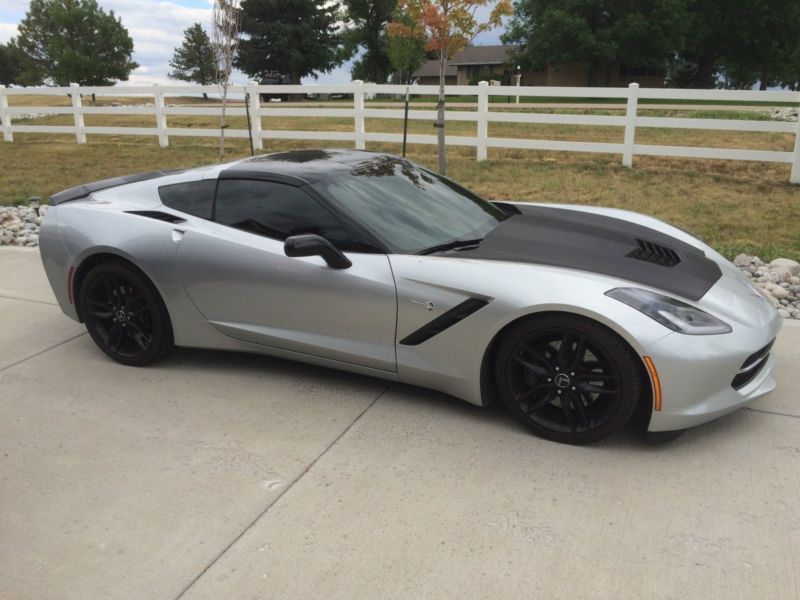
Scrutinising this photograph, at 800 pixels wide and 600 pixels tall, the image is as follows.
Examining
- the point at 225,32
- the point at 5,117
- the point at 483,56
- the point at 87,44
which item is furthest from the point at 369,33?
the point at 225,32

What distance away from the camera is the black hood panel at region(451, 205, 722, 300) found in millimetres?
3465

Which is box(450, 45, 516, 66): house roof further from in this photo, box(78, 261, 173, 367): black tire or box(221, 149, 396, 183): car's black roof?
box(78, 261, 173, 367): black tire

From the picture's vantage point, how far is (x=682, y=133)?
54.6 ft

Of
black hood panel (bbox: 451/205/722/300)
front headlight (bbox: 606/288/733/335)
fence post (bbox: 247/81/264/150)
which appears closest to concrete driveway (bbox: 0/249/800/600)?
front headlight (bbox: 606/288/733/335)

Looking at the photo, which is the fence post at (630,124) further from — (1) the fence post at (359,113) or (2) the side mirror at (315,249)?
(2) the side mirror at (315,249)

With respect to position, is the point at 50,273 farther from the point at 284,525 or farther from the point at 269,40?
the point at 269,40

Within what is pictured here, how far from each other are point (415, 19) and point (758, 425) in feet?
26.5

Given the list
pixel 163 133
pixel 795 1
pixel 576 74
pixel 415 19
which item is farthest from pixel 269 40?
pixel 415 19

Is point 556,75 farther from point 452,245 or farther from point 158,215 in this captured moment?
point 452,245

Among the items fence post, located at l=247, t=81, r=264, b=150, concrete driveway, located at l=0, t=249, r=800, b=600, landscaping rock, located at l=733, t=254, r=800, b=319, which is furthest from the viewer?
fence post, located at l=247, t=81, r=264, b=150

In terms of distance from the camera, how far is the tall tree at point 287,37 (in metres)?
62.5

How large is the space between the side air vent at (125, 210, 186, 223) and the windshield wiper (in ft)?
5.14

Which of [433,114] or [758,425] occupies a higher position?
[433,114]

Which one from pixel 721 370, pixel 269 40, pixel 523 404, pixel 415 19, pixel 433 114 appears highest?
pixel 269 40
